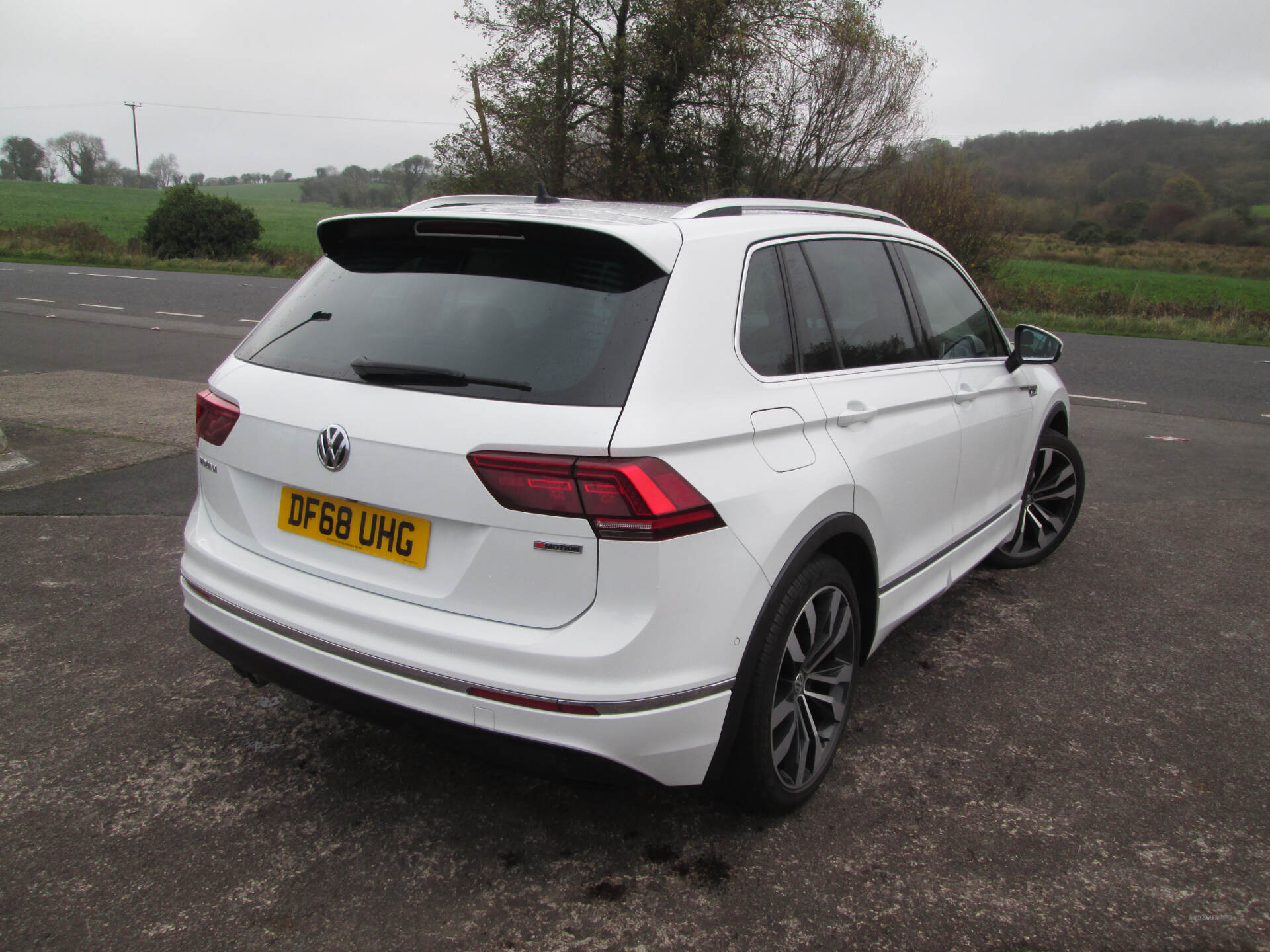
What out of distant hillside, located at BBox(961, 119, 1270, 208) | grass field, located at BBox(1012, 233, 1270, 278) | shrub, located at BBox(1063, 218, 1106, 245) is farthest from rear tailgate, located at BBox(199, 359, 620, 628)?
shrub, located at BBox(1063, 218, 1106, 245)

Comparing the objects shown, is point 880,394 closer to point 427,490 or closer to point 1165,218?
point 427,490

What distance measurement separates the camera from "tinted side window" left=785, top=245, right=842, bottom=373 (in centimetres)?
276

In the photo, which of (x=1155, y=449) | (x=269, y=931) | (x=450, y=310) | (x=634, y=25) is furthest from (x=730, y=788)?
(x=634, y=25)

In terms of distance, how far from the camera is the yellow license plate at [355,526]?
7.43 feet

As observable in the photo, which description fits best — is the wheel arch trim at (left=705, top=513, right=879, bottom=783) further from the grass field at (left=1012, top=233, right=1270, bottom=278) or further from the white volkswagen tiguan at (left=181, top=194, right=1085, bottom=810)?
the grass field at (left=1012, top=233, right=1270, bottom=278)

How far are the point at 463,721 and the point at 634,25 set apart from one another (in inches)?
1102

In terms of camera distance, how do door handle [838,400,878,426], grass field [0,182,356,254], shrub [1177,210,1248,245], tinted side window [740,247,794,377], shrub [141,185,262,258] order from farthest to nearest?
shrub [1177,210,1248,245], grass field [0,182,356,254], shrub [141,185,262,258], door handle [838,400,878,426], tinted side window [740,247,794,377]

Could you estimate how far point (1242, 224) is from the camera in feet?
209

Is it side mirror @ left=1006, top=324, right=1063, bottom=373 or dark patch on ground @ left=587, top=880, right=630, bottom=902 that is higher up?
side mirror @ left=1006, top=324, right=1063, bottom=373

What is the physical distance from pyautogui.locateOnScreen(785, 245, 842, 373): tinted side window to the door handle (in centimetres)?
13

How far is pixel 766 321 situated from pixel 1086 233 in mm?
71405

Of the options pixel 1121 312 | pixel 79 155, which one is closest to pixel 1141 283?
pixel 1121 312

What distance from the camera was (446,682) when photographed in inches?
86.1

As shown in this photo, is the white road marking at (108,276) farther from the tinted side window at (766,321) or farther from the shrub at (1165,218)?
the shrub at (1165,218)
